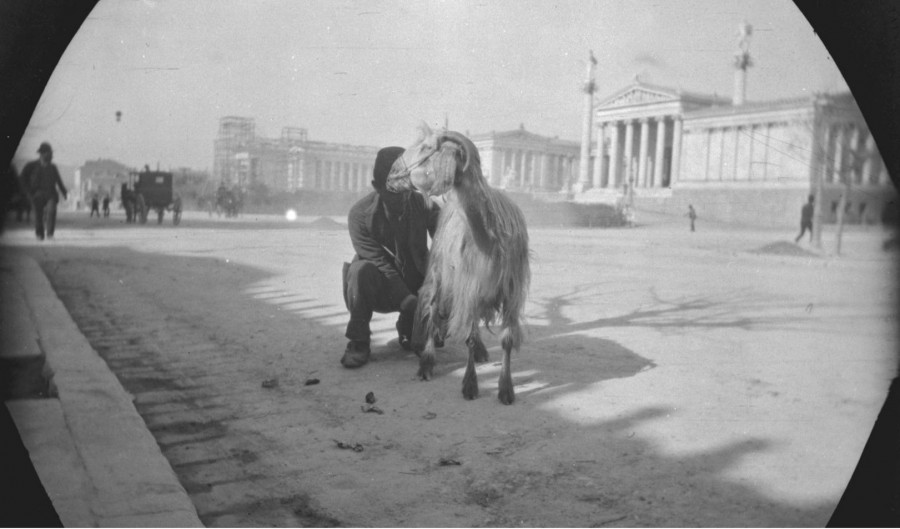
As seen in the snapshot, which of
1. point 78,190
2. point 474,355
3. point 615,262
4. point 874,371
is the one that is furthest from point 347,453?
point 874,371

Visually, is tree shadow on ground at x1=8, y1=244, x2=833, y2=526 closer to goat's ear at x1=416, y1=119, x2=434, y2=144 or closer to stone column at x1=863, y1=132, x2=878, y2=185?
stone column at x1=863, y1=132, x2=878, y2=185

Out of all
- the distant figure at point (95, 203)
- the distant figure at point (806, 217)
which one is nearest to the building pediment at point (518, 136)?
the distant figure at point (806, 217)

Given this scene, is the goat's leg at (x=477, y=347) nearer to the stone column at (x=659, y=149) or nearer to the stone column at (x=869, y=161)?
the stone column at (x=659, y=149)

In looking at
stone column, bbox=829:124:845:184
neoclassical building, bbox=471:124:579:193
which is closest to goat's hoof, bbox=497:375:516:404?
neoclassical building, bbox=471:124:579:193

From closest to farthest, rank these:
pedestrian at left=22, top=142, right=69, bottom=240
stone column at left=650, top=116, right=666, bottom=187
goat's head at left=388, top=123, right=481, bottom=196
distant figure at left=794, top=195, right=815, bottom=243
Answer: goat's head at left=388, top=123, right=481, bottom=196 < distant figure at left=794, top=195, right=815, bottom=243 < stone column at left=650, top=116, right=666, bottom=187 < pedestrian at left=22, top=142, right=69, bottom=240

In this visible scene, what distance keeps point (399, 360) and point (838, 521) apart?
5.68 feet

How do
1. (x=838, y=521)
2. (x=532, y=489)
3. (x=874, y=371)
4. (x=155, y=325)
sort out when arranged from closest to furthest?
(x=532, y=489)
(x=838, y=521)
(x=874, y=371)
(x=155, y=325)

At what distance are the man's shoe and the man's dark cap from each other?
2.10 ft

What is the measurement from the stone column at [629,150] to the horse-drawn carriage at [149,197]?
182 cm

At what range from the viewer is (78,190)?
2688 millimetres

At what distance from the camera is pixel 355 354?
105 inches

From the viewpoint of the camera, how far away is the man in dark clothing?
259 cm

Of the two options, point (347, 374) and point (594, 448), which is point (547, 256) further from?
point (347, 374)

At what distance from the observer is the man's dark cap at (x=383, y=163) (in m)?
2.51
